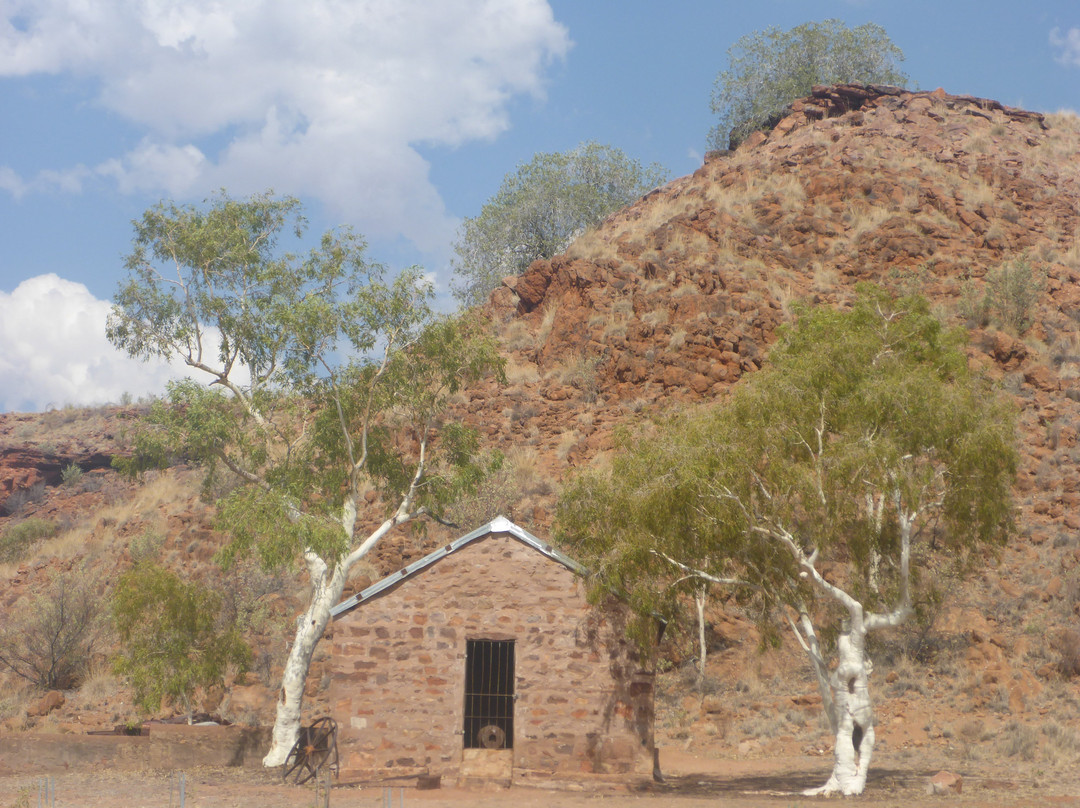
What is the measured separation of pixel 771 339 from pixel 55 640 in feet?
76.9

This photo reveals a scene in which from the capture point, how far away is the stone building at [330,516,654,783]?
15938mm

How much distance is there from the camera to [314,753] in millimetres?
16766

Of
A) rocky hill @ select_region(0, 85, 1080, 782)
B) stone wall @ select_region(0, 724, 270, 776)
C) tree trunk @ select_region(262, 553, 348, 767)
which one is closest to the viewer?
stone wall @ select_region(0, 724, 270, 776)

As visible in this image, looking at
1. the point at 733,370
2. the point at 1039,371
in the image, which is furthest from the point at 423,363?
the point at 1039,371

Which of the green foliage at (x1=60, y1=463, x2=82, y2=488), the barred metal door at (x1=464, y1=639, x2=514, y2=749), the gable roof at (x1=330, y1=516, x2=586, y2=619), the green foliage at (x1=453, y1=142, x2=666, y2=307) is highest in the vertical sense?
the green foliage at (x1=453, y1=142, x2=666, y2=307)

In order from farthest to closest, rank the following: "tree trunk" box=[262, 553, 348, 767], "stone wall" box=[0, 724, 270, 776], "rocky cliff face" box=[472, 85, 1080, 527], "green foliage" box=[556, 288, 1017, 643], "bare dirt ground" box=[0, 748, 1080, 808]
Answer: "rocky cliff face" box=[472, 85, 1080, 527] → "tree trunk" box=[262, 553, 348, 767] → "stone wall" box=[0, 724, 270, 776] → "green foliage" box=[556, 288, 1017, 643] → "bare dirt ground" box=[0, 748, 1080, 808]

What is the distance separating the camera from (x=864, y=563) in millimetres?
16484

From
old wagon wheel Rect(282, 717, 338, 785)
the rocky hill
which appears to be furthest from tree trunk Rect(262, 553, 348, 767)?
the rocky hill

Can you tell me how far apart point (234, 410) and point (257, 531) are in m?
3.74

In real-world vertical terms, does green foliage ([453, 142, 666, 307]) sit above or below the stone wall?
above

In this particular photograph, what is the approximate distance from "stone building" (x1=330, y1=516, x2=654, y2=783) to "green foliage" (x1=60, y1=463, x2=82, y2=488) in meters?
35.4

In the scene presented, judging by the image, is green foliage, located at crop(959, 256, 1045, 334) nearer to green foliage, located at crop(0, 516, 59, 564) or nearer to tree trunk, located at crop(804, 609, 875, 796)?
tree trunk, located at crop(804, 609, 875, 796)

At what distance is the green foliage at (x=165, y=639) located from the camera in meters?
20.4

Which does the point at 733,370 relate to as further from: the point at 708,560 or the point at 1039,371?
the point at 708,560
